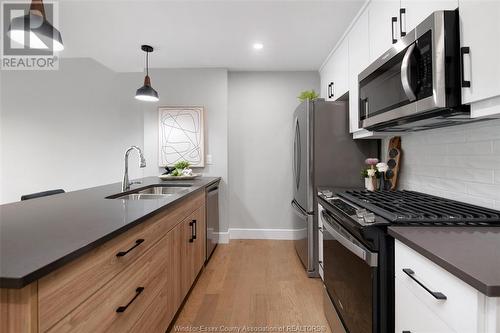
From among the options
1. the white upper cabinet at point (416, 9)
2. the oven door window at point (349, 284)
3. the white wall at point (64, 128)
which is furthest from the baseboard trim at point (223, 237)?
the white upper cabinet at point (416, 9)

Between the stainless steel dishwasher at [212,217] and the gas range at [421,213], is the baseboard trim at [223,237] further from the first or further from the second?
the gas range at [421,213]

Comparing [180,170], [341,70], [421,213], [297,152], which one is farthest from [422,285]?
[180,170]

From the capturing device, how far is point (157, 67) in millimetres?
3785

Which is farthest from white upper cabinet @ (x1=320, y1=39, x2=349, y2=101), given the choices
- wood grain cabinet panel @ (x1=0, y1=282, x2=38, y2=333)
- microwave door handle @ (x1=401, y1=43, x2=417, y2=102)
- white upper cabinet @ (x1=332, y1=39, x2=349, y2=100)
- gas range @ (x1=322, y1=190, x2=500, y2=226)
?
wood grain cabinet panel @ (x1=0, y1=282, x2=38, y2=333)

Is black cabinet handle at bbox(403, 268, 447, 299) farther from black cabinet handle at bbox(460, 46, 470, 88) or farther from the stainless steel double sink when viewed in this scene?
the stainless steel double sink

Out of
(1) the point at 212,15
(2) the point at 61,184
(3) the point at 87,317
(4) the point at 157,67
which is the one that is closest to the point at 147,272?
(3) the point at 87,317

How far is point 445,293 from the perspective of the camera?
2.49 ft

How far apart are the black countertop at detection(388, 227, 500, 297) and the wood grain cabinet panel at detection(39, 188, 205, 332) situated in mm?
1070

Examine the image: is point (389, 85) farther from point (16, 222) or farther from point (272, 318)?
point (16, 222)

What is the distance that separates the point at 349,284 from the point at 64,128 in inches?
171

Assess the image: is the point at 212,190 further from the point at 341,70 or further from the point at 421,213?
the point at 421,213

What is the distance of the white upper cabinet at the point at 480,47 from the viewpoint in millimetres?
958

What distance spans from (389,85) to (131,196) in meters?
2.06

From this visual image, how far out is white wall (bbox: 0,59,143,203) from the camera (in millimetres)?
3930
